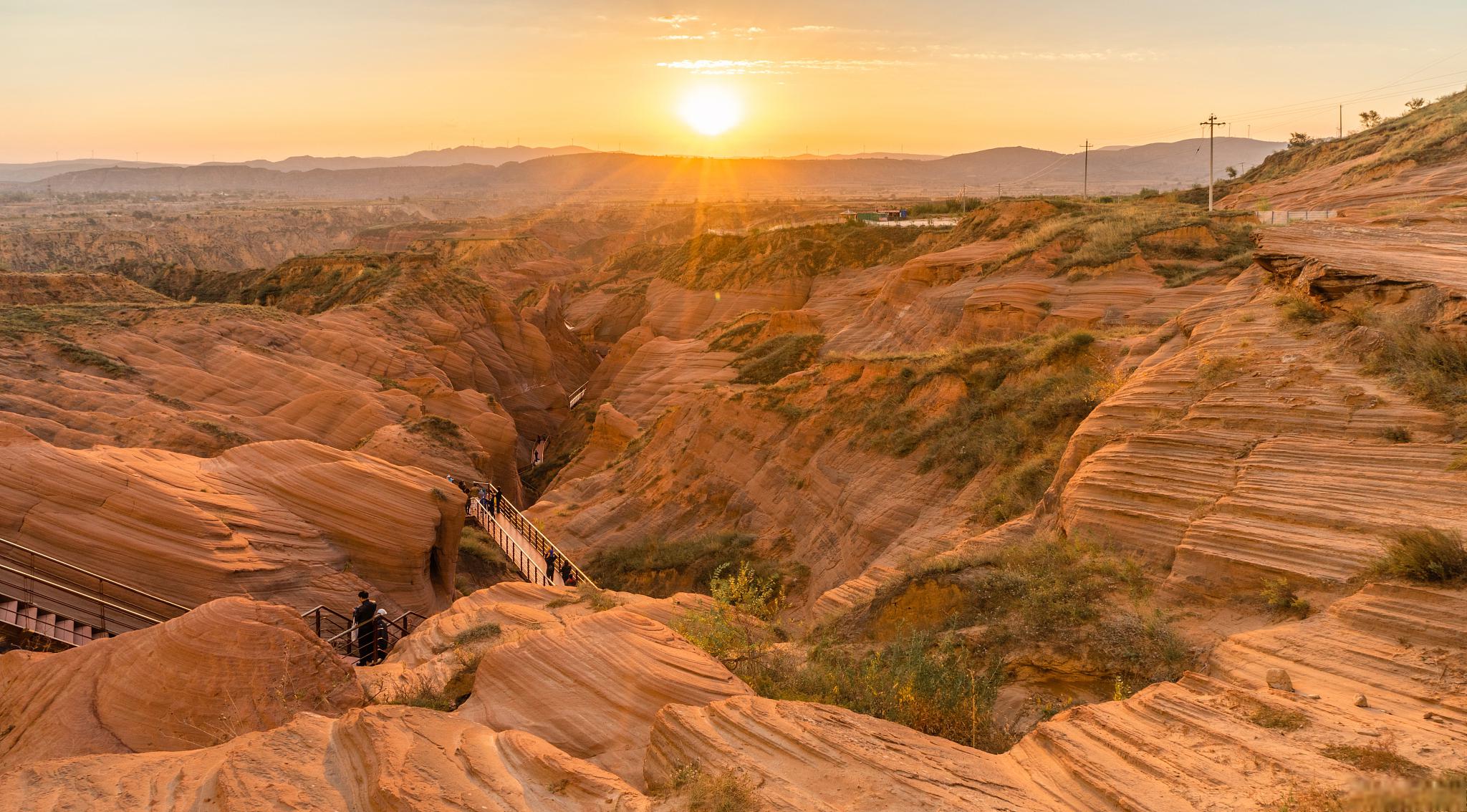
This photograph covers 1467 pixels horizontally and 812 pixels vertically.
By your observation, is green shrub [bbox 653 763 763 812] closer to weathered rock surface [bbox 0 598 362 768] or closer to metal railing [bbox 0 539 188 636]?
weathered rock surface [bbox 0 598 362 768]

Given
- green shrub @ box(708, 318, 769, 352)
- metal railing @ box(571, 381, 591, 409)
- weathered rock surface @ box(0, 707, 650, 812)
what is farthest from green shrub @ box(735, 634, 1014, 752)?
metal railing @ box(571, 381, 591, 409)

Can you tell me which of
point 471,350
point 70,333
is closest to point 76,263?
point 471,350

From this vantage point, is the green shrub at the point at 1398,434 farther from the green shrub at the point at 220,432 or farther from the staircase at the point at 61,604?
the green shrub at the point at 220,432

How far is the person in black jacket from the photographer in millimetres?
12289

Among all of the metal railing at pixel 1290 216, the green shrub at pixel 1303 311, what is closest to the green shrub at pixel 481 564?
the green shrub at pixel 1303 311

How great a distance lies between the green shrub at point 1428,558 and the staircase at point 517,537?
14034mm

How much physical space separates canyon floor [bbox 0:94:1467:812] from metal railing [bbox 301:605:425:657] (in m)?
0.30

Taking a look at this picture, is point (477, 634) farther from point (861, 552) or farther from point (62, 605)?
point (861, 552)

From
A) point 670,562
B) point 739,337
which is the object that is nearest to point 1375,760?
point 670,562

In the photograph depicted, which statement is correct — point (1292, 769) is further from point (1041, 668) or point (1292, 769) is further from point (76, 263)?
point (76, 263)

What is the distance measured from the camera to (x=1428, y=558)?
18.3 ft

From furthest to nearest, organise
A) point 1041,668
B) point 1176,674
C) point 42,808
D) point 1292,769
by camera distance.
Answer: point 1041,668 → point 1176,674 → point 42,808 → point 1292,769

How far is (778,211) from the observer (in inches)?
4592

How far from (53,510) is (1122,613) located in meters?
13.8
